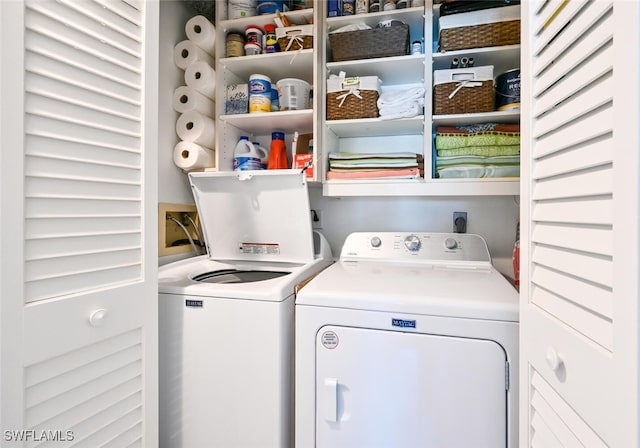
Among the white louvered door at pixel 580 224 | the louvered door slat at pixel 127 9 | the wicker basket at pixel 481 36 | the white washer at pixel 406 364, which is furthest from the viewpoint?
the wicker basket at pixel 481 36

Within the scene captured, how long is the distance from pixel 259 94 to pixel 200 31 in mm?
509

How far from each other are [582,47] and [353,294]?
99 cm

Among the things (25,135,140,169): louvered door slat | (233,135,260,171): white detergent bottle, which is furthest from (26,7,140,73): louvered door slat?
(233,135,260,171): white detergent bottle

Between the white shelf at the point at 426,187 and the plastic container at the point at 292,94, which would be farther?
the plastic container at the point at 292,94

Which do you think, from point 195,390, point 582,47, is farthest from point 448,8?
point 195,390

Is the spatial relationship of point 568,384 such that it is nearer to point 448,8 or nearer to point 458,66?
point 458,66

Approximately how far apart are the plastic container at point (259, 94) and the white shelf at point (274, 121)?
0.06 metres

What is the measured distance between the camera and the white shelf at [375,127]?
195 centimetres

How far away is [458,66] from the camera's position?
1.89m

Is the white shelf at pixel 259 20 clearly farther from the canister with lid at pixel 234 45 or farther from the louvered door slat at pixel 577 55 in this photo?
the louvered door slat at pixel 577 55

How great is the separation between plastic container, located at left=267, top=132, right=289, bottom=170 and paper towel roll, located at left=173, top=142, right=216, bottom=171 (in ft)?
1.27

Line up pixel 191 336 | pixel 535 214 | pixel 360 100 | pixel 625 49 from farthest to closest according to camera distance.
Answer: pixel 360 100 < pixel 191 336 < pixel 535 214 < pixel 625 49

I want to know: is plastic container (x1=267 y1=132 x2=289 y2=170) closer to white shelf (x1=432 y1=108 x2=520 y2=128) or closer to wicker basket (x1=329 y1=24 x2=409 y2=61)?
wicker basket (x1=329 y1=24 x2=409 y2=61)

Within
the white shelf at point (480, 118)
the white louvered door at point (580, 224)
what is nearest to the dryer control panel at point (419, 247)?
the white shelf at point (480, 118)
